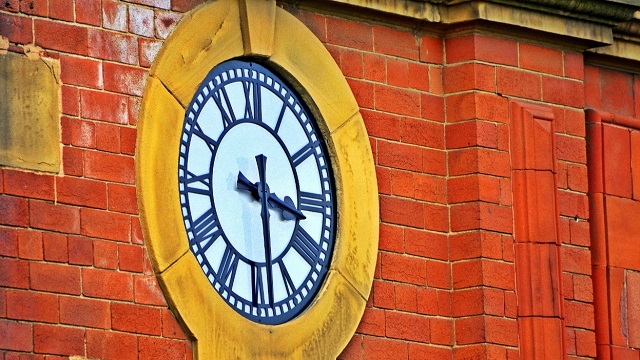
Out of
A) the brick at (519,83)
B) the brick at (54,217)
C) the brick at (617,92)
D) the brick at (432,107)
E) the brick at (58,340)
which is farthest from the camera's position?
the brick at (617,92)

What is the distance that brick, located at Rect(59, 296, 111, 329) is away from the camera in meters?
11.0

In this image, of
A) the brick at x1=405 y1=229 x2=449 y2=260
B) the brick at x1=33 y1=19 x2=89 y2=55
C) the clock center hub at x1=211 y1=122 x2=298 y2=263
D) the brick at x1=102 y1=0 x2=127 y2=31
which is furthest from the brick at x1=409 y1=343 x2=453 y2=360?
the brick at x1=33 y1=19 x2=89 y2=55

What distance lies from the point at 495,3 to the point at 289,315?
2.13 metres

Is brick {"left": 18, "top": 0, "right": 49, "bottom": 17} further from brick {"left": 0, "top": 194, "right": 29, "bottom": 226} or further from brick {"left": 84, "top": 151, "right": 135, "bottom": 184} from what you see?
brick {"left": 0, "top": 194, "right": 29, "bottom": 226}

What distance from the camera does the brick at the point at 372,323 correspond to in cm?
1239

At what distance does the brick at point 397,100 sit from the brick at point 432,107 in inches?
1.4

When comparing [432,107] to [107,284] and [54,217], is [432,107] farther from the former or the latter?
[54,217]

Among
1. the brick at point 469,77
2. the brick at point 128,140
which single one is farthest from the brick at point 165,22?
the brick at point 469,77

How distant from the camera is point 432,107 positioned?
13.0 metres

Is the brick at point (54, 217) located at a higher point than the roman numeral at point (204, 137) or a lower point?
lower

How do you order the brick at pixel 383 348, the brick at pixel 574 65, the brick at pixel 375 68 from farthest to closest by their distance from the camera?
the brick at pixel 574 65 < the brick at pixel 375 68 < the brick at pixel 383 348

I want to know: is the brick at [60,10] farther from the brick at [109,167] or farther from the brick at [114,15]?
the brick at [109,167]

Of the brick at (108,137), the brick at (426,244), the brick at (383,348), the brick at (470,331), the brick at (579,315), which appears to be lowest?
the brick at (383,348)

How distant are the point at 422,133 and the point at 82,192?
236 cm
